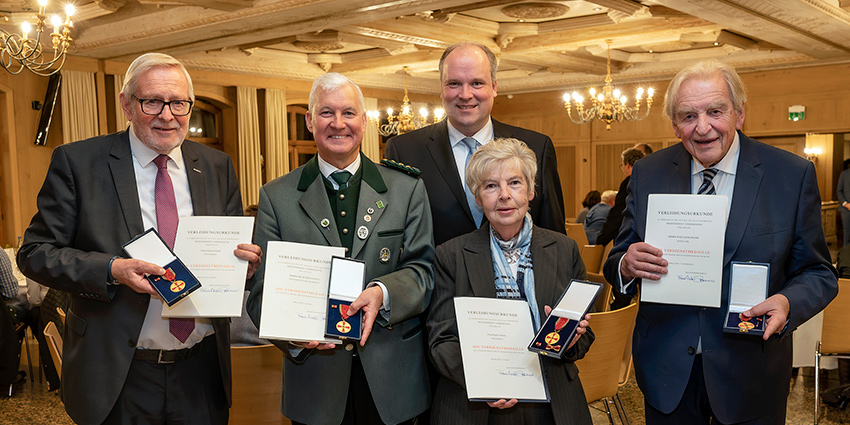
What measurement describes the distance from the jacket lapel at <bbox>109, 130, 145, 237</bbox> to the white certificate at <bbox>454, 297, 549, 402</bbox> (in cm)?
105

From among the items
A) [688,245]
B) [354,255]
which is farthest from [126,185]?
[688,245]

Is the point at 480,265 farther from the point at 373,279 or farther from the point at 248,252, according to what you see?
the point at 248,252

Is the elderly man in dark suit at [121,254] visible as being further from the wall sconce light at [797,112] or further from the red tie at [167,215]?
the wall sconce light at [797,112]

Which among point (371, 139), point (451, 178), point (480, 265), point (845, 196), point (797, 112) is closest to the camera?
point (480, 265)

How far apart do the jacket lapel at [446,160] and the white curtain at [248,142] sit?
9.20m

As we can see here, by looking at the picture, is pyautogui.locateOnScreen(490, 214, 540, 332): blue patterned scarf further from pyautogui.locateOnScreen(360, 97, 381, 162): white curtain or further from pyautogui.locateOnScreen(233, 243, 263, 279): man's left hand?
pyautogui.locateOnScreen(360, 97, 381, 162): white curtain

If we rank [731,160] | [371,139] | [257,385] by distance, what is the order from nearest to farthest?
[731,160] → [257,385] → [371,139]

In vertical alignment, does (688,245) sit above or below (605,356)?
above

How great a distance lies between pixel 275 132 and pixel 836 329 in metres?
9.76

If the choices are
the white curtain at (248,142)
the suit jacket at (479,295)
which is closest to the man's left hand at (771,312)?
the suit jacket at (479,295)

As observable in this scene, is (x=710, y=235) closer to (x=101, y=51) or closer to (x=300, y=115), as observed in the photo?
(x=101, y=51)

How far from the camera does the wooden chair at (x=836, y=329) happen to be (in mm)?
4094

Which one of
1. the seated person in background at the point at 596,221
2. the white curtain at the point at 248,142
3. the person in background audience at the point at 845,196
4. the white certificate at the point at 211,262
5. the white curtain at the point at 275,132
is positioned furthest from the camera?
the white curtain at the point at 275,132

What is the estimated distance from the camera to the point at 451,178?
2656 mm
